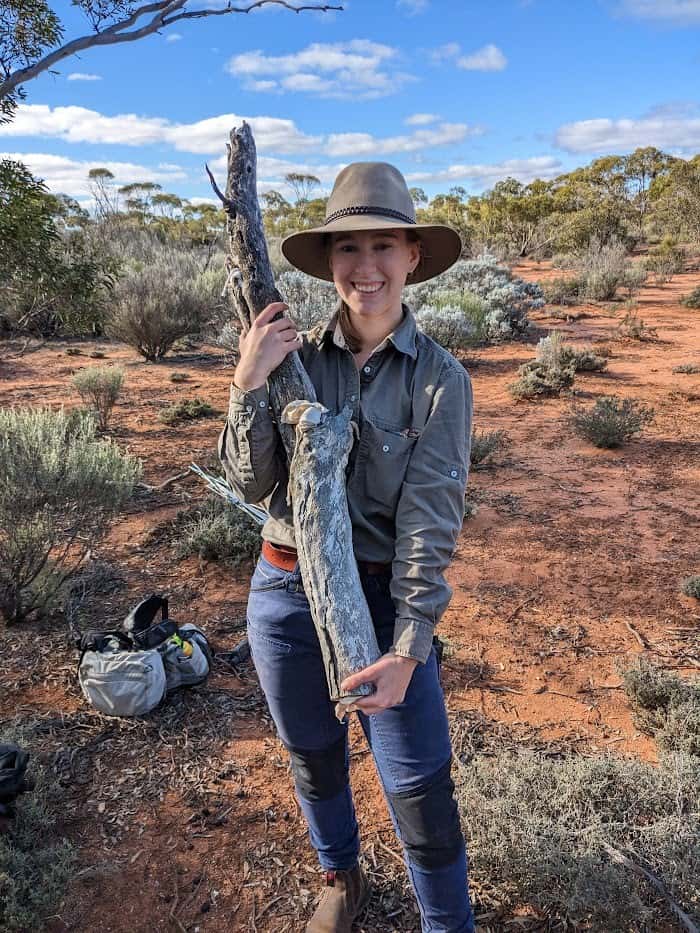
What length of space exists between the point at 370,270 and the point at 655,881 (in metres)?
1.93

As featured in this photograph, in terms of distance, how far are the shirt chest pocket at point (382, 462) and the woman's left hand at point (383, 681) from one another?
1.13ft

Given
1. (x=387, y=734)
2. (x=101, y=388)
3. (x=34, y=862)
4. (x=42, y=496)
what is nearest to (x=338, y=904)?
(x=387, y=734)

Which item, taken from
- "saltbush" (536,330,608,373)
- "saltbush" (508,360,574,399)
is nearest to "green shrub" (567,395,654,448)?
"saltbush" (508,360,574,399)

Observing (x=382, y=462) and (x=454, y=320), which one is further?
(x=454, y=320)

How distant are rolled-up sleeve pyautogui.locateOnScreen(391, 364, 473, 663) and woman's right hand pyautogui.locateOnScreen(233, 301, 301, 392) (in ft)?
1.24

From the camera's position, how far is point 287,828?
7.84ft

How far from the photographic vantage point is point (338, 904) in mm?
1941

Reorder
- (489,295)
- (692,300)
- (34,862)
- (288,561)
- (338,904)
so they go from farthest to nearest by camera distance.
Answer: (692,300) → (489,295) → (34,862) → (338,904) → (288,561)

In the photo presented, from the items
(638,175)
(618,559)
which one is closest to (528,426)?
(618,559)

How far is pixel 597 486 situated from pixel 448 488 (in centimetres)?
474

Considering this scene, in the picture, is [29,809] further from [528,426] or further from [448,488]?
[528,426]

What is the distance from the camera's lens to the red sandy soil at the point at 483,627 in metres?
2.19

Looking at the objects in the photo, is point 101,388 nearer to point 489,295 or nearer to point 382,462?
point 382,462

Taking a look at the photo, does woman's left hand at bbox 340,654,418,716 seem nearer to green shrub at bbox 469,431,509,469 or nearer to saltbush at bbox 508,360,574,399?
green shrub at bbox 469,431,509,469
